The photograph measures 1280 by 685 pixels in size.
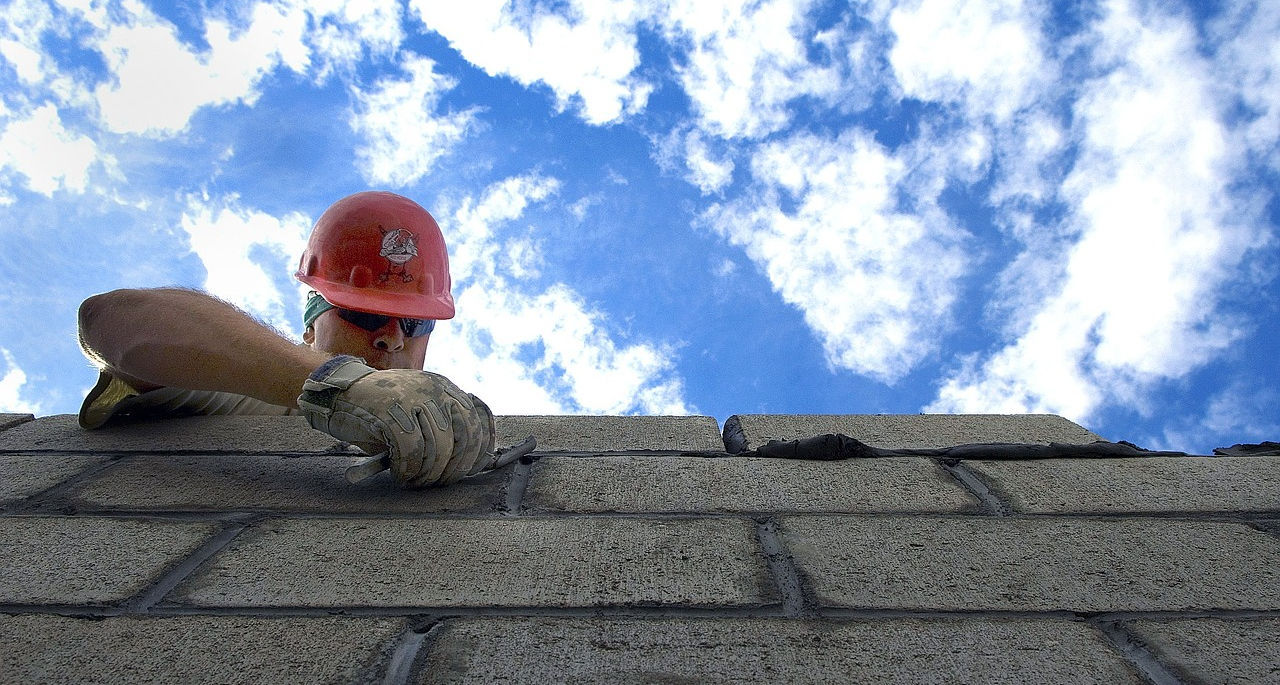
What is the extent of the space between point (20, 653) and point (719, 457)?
121 centimetres

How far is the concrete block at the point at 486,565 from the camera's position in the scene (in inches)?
43.9

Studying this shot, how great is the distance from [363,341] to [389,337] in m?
0.07

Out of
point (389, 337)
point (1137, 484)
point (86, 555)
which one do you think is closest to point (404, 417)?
point (86, 555)

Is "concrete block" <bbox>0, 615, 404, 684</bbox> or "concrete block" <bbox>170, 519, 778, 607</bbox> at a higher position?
"concrete block" <bbox>170, 519, 778, 607</bbox>

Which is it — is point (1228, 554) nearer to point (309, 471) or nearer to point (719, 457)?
point (719, 457)

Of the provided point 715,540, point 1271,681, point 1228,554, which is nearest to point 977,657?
point 1271,681

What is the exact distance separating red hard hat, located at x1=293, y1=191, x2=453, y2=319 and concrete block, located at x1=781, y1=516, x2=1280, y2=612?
138cm

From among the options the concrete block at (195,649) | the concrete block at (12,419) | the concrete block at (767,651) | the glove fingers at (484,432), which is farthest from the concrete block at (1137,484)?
the concrete block at (12,419)

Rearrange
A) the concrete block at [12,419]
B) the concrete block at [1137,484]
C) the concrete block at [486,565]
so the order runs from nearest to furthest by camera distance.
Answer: the concrete block at [486,565]
the concrete block at [1137,484]
the concrete block at [12,419]

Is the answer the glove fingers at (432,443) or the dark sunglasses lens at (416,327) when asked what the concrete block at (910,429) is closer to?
the glove fingers at (432,443)

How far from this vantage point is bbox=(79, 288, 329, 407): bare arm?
1636 mm

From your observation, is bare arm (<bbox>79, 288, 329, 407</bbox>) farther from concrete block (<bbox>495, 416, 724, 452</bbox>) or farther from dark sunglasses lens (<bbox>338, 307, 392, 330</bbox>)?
concrete block (<bbox>495, 416, 724, 452</bbox>)

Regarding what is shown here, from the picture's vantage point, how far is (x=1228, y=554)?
130cm

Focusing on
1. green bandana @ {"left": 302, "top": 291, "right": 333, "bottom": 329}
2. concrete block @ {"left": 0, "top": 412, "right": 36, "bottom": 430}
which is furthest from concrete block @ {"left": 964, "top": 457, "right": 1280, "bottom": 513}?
concrete block @ {"left": 0, "top": 412, "right": 36, "bottom": 430}
